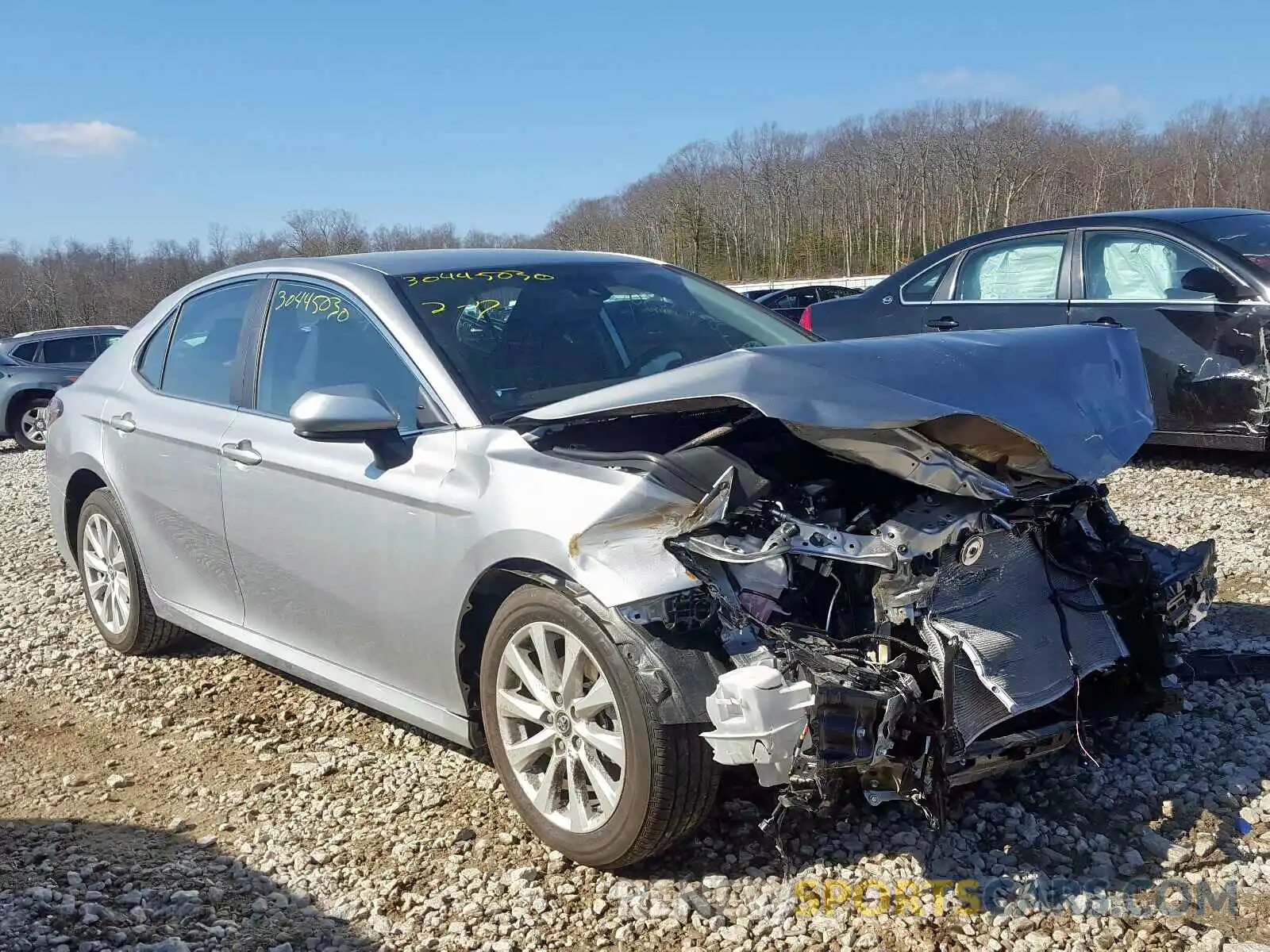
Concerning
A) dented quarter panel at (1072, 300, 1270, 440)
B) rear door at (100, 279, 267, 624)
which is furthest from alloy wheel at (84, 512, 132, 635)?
dented quarter panel at (1072, 300, 1270, 440)

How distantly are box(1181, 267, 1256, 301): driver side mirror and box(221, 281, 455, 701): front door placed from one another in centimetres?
531

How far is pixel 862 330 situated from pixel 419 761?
5.66 m

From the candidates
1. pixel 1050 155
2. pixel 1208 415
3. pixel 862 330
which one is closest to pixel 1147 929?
pixel 1208 415

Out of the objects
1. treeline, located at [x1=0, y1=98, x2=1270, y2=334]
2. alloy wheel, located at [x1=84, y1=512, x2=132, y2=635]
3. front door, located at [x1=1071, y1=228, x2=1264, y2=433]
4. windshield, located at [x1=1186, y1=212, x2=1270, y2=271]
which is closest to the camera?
alloy wheel, located at [x1=84, y1=512, x2=132, y2=635]

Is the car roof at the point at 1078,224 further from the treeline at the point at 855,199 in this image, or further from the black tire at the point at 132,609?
the treeline at the point at 855,199

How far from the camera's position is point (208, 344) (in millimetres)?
4488

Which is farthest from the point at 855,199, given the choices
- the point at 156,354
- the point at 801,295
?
the point at 156,354

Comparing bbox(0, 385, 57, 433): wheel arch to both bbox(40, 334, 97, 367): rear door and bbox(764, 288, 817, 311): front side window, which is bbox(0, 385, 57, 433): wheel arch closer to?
bbox(40, 334, 97, 367): rear door

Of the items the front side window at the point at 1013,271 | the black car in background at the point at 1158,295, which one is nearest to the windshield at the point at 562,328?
the black car in background at the point at 1158,295

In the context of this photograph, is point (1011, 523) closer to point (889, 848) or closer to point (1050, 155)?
point (889, 848)

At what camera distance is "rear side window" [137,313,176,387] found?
15.6ft

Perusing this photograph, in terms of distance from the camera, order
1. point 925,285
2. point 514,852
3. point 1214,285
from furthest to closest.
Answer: point 925,285
point 1214,285
point 514,852

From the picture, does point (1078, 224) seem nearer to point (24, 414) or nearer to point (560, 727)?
point (560, 727)

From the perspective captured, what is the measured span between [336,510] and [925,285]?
5.88 meters
